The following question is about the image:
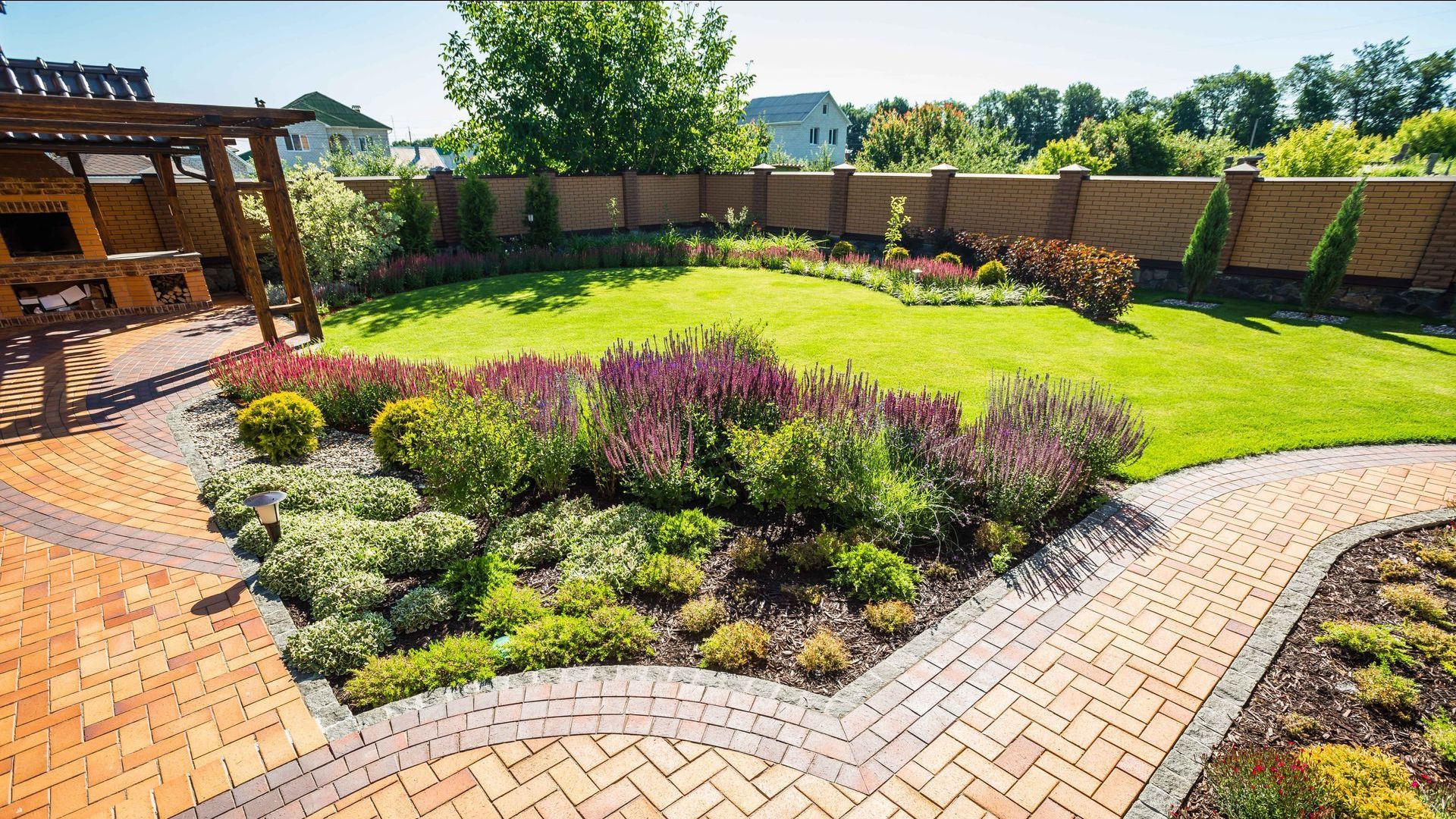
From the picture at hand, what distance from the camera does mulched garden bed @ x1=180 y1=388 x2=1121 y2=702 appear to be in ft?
12.1

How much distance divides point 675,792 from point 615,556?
1.86 metres

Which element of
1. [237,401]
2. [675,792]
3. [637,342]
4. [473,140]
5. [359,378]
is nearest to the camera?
[675,792]

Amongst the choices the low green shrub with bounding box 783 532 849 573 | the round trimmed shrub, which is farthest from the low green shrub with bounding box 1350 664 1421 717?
the round trimmed shrub

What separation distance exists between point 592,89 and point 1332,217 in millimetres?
20510

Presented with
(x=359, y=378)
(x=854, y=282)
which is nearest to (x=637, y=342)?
(x=359, y=378)

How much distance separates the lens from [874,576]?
4246 mm

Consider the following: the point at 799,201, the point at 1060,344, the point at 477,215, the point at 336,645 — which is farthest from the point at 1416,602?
the point at 799,201

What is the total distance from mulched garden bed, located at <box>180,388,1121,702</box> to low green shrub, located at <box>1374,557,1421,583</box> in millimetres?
1732

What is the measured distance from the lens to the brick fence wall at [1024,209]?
11.5 metres

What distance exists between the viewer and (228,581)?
433 cm

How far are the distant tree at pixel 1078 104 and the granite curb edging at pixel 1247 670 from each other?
103 meters

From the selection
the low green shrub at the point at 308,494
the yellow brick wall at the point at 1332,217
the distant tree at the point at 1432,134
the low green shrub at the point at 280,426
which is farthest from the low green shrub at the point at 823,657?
the distant tree at the point at 1432,134

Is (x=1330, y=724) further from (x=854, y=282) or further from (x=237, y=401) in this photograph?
(x=854, y=282)

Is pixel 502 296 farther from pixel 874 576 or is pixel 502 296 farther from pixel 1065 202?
pixel 1065 202
